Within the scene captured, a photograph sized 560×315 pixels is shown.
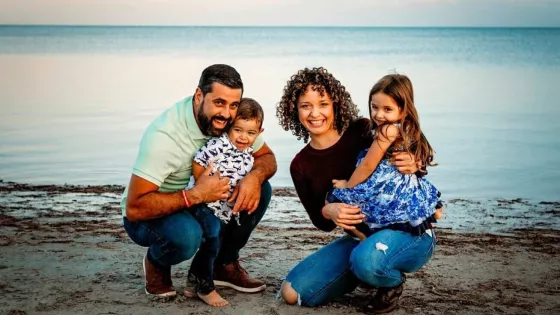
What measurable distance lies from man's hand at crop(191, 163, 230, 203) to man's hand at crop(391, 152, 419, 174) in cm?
103

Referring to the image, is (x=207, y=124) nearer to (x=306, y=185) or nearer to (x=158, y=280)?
(x=306, y=185)

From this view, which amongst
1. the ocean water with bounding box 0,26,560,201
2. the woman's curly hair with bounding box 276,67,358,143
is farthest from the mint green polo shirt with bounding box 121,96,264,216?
the ocean water with bounding box 0,26,560,201

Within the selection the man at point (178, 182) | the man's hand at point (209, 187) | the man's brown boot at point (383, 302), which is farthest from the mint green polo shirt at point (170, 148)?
the man's brown boot at point (383, 302)

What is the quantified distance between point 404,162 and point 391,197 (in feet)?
0.74

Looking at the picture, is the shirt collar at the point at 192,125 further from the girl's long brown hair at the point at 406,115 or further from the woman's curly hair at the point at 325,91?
the girl's long brown hair at the point at 406,115

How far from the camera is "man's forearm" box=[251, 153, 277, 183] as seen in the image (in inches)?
193

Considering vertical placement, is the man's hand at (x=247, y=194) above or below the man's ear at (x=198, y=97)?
below

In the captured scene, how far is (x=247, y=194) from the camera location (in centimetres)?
474

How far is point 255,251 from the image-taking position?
6059 mm

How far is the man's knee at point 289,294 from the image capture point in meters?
4.75

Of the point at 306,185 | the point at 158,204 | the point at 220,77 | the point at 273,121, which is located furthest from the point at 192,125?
the point at 273,121

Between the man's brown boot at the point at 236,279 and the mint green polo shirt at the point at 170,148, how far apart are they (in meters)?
0.64

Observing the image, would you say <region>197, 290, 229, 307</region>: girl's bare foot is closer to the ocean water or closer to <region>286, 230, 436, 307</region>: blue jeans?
<region>286, 230, 436, 307</region>: blue jeans

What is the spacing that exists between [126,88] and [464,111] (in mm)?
9440
